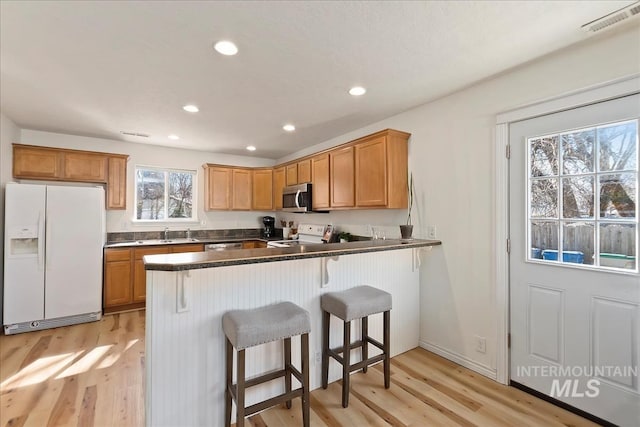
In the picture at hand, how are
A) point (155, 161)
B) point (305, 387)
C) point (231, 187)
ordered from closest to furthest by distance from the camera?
point (305, 387) < point (155, 161) < point (231, 187)

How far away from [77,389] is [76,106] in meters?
2.73

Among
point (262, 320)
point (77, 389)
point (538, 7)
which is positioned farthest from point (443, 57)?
point (77, 389)

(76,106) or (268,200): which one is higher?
(76,106)

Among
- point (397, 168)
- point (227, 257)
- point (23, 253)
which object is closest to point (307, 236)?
point (397, 168)

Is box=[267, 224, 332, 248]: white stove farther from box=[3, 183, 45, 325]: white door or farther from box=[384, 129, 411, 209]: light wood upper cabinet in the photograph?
box=[3, 183, 45, 325]: white door

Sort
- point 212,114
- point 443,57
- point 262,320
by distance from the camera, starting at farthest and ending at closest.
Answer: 1. point 212,114
2. point 443,57
3. point 262,320

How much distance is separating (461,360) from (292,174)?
3.42 meters

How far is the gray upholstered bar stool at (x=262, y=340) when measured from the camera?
162 centimetres

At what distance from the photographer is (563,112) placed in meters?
2.04

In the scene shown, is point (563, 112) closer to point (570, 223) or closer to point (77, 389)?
point (570, 223)

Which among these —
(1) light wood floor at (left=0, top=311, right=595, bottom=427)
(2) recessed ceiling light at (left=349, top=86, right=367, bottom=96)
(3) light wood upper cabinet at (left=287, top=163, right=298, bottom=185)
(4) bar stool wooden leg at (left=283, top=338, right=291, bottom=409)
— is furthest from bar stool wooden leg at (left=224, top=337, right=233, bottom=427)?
(3) light wood upper cabinet at (left=287, top=163, right=298, bottom=185)

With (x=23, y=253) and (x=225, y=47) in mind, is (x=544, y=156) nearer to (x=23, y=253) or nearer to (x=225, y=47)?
(x=225, y=47)

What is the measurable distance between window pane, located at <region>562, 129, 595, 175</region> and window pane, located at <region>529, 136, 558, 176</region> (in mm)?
55

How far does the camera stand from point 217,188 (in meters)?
5.03
